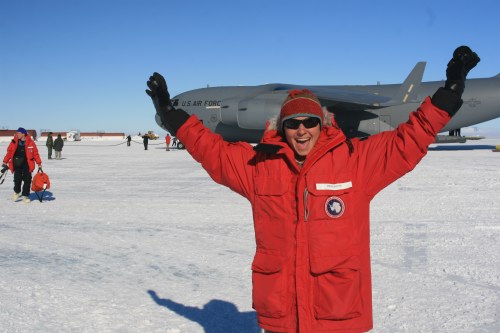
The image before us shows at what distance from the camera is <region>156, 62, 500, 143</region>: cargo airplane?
24.7 metres

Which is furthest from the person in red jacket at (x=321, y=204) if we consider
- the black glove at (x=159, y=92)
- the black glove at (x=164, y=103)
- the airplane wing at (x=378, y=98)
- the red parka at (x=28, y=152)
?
the airplane wing at (x=378, y=98)

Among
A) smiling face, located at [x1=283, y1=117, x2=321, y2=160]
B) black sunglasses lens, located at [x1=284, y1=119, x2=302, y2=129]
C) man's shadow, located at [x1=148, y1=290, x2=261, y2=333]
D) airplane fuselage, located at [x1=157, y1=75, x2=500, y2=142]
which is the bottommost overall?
man's shadow, located at [x1=148, y1=290, x2=261, y2=333]

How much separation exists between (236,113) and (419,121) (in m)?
25.2

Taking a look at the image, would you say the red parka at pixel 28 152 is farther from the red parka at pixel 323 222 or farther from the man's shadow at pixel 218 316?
the red parka at pixel 323 222

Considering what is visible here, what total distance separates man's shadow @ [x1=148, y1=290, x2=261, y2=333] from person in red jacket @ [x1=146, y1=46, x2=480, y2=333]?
1543 mm

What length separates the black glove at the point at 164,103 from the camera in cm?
265

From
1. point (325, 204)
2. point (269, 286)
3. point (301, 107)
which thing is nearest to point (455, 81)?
point (301, 107)

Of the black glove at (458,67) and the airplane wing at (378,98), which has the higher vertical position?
Result: the airplane wing at (378,98)

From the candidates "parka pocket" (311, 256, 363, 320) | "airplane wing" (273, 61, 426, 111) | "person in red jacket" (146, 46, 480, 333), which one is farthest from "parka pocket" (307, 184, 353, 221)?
"airplane wing" (273, 61, 426, 111)

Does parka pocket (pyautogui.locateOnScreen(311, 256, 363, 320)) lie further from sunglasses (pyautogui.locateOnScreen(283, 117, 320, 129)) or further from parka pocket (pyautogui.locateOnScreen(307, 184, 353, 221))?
sunglasses (pyautogui.locateOnScreen(283, 117, 320, 129))

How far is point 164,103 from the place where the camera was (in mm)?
2717

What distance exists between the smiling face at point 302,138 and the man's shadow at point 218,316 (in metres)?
2.00

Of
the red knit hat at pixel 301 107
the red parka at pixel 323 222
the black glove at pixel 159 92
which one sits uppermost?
the black glove at pixel 159 92

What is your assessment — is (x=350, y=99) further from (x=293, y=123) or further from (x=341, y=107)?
(x=293, y=123)
